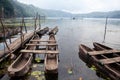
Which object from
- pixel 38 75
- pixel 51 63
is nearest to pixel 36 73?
pixel 38 75

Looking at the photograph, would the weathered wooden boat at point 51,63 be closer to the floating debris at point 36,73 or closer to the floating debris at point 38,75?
the floating debris at point 38,75

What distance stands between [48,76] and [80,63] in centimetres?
511

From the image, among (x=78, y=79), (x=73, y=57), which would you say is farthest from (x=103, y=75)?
(x=73, y=57)

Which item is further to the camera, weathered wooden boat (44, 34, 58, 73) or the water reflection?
the water reflection

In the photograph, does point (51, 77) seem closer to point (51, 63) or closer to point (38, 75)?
point (38, 75)

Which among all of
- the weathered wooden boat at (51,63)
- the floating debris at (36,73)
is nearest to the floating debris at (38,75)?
the floating debris at (36,73)

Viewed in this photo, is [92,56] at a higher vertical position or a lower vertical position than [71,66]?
higher

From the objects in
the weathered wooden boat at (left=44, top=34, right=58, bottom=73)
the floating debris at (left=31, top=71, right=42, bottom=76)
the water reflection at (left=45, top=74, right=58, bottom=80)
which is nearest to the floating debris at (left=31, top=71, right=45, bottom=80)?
the floating debris at (left=31, top=71, right=42, bottom=76)

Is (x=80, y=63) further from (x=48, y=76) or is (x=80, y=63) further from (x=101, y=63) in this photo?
(x=48, y=76)

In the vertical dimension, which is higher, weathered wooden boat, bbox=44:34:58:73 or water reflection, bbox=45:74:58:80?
weathered wooden boat, bbox=44:34:58:73

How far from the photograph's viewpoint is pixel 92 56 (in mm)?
14562

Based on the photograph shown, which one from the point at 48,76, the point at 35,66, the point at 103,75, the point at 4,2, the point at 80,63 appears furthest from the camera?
the point at 4,2

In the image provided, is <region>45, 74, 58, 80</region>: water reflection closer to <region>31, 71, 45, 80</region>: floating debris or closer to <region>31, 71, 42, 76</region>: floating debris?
<region>31, 71, 45, 80</region>: floating debris

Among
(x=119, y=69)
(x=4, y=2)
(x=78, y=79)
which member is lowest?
(x=78, y=79)
